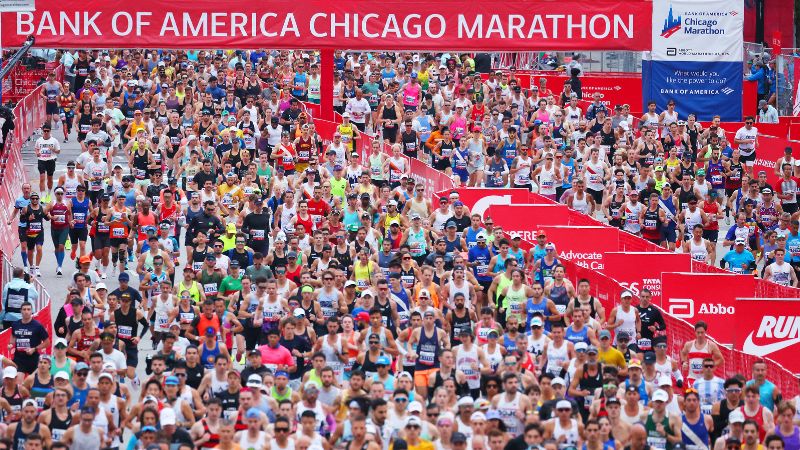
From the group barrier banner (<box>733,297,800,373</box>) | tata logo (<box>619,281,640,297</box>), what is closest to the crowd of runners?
barrier banner (<box>733,297,800,373</box>)

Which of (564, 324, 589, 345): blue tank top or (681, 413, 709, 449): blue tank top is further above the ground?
(564, 324, 589, 345): blue tank top

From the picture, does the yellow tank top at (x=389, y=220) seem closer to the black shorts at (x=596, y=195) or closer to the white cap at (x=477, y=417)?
the black shorts at (x=596, y=195)

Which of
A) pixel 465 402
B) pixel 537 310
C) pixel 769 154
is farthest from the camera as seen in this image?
pixel 769 154

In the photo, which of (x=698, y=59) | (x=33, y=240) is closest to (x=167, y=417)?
(x=33, y=240)

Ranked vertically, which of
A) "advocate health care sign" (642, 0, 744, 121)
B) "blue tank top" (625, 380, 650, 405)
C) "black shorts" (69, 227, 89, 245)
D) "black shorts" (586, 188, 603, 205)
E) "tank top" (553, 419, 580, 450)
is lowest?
"tank top" (553, 419, 580, 450)

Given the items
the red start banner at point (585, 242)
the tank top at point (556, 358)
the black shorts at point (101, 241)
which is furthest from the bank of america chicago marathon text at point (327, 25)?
the tank top at point (556, 358)

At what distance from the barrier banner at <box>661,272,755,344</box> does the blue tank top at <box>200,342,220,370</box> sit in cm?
655

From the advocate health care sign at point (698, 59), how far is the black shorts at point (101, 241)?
15.3 meters

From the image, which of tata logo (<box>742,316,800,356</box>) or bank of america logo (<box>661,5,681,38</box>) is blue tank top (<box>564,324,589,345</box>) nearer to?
tata logo (<box>742,316,800,356</box>)

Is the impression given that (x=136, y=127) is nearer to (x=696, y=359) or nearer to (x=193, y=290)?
(x=193, y=290)

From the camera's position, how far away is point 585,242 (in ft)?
91.0

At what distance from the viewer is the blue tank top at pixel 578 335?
21.1 metres

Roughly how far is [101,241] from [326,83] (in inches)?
467

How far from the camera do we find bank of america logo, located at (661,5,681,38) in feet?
125
